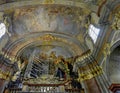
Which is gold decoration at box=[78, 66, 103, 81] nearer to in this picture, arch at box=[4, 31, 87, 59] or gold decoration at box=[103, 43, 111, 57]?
gold decoration at box=[103, 43, 111, 57]

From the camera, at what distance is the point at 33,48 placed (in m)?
14.9

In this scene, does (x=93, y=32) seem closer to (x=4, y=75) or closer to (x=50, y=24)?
(x=50, y=24)

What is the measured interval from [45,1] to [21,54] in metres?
4.55

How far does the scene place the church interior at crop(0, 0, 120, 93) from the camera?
33.9 feet

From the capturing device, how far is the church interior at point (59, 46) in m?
10.3

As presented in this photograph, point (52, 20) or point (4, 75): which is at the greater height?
point (52, 20)

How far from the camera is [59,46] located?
1501 cm

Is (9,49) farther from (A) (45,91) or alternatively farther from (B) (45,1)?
(A) (45,91)

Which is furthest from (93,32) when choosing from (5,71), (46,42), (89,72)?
(5,71)

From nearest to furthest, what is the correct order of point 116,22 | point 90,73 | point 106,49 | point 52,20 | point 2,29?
point 116,22 < point 106,49 < point 90,73 < point 2,29 < point 52,20

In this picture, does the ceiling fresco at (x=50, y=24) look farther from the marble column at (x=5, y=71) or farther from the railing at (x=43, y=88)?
the railing at (x=43, y=88)

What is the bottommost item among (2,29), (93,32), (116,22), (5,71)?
(5,71)

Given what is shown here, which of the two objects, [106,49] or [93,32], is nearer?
[106,49]

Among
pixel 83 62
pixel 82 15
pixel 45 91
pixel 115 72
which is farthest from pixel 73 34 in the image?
pixel 45 91
